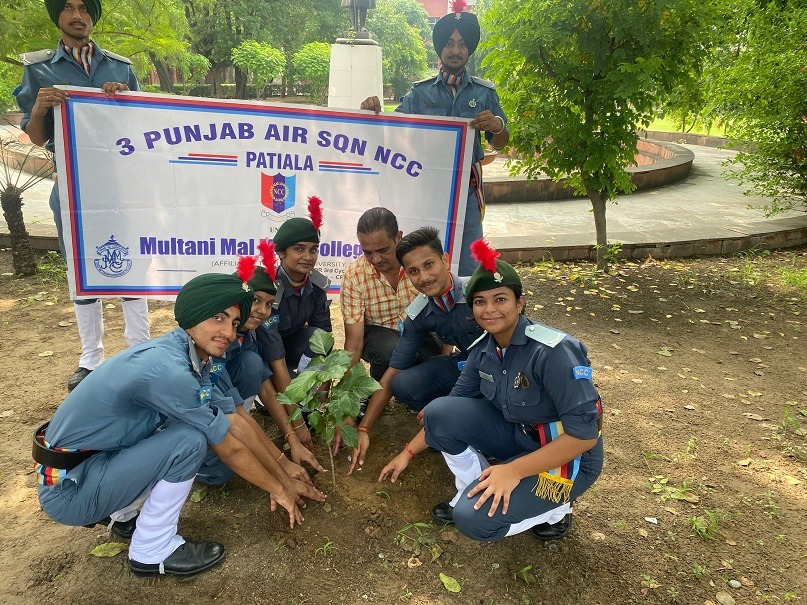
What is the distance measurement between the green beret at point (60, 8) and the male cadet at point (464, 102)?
1.61 metres

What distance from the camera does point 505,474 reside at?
223cm

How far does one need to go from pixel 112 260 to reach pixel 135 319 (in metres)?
0.39

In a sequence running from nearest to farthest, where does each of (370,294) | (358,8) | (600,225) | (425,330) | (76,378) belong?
(425,330) < (370,294) < (76,378) < (600,225) < (358,8)

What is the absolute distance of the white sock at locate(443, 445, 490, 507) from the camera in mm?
2557

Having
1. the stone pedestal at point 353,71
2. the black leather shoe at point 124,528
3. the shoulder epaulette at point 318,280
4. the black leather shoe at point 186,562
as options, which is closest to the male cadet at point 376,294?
the shoulder epaulette at point 318,280

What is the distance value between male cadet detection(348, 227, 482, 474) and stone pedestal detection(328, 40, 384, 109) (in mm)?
8123

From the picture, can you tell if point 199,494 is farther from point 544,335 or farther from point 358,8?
point 358,8

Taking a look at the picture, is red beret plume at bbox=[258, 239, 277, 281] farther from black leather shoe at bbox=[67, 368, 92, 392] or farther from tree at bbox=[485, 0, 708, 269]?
tree at bbox=[485, 0, 708, 269]

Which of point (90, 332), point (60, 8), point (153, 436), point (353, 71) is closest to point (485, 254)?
point (153, 436)

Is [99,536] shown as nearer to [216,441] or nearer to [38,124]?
[216,441]

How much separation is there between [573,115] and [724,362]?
8.22 feet

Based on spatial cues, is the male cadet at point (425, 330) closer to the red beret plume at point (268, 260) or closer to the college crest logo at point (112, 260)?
the red beret plume at point (268, 260)

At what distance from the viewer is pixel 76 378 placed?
365 centimetres

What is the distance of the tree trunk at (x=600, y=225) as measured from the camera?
19.2 feet
